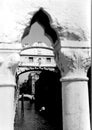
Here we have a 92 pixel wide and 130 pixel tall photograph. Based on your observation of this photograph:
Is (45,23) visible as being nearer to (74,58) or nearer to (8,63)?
(74,58)

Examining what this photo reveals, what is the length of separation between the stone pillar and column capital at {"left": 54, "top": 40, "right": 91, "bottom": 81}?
2.24 feet

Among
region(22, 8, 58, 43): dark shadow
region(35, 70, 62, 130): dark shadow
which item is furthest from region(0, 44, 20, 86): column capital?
A: region(35, 70, 62, 130): dark shadow

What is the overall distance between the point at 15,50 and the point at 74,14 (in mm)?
1068

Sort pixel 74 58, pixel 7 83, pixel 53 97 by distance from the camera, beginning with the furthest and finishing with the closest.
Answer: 1. pixel 53 97
2. pixel 74 58
3. pixel 7 83

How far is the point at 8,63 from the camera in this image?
3.28 metres

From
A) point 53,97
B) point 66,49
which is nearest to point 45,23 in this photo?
point 66,49

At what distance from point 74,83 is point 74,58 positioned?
36cm

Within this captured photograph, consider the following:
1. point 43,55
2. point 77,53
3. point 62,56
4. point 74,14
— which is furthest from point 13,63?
point 43,55

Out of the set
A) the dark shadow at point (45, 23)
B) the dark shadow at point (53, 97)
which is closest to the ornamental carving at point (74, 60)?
the dark shadow at point (45, 23)

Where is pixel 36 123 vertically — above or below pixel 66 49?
below

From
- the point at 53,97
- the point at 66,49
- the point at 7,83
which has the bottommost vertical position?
the point at 53,97

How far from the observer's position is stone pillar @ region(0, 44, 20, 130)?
3.14m

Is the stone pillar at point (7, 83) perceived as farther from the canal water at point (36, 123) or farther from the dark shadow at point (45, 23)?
the canal water at point (36, 123)

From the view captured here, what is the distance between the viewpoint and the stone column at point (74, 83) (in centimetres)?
325
